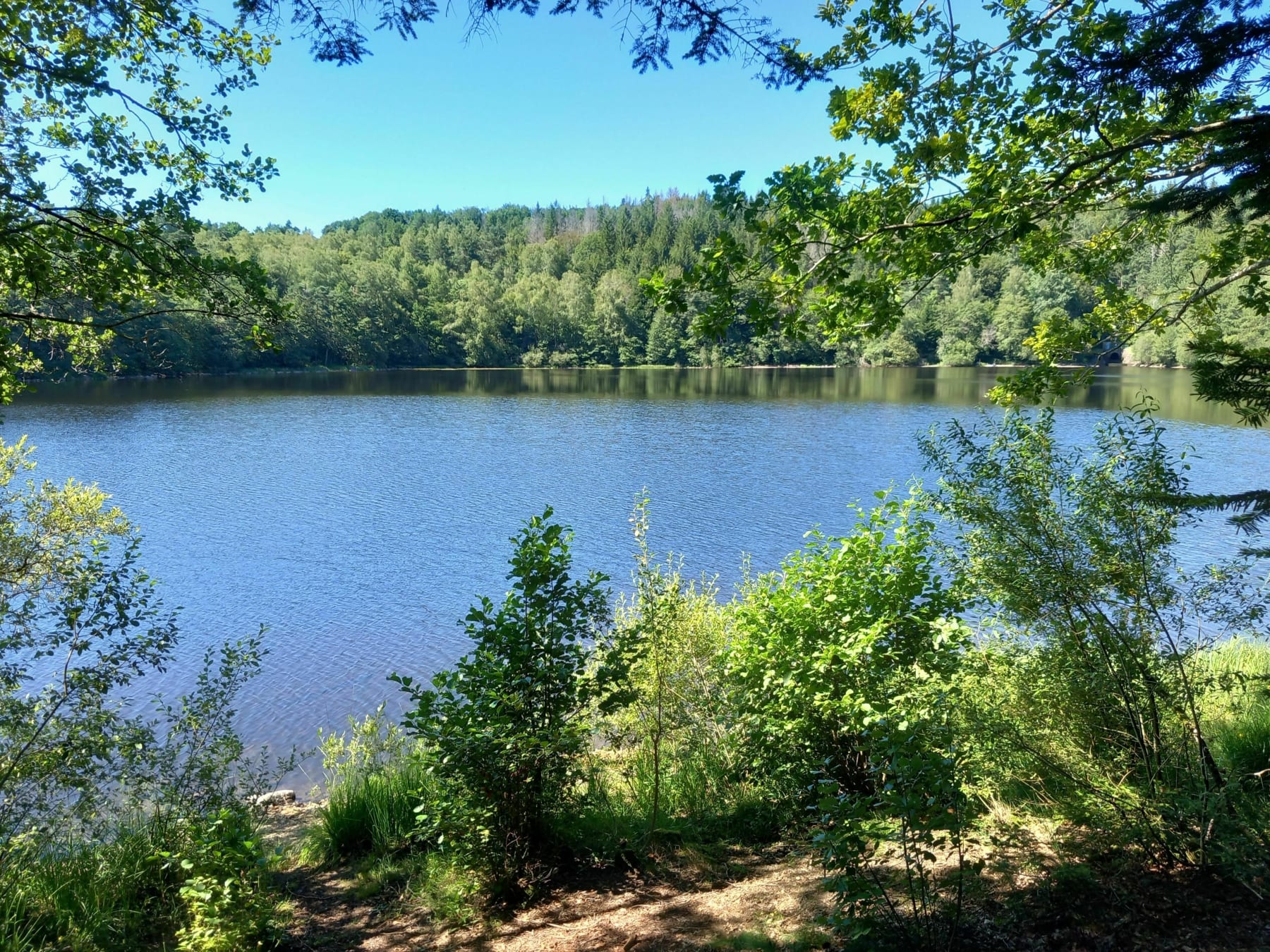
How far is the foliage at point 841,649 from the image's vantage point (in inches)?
205

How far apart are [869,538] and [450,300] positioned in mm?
105797

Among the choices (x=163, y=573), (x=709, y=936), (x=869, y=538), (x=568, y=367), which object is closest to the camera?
(x=709, y=936)

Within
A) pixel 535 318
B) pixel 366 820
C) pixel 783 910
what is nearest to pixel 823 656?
pixel 783 910

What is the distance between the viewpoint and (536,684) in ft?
15.8

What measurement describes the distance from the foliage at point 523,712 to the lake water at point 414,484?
465 cm

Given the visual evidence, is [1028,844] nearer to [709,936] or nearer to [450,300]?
[709,936]

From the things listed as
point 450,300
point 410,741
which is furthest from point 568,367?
point 410,741

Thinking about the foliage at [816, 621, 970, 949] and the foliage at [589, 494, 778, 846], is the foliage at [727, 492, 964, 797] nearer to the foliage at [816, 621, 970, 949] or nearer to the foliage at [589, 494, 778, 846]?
the foliage at [589, 494, 778, 846]

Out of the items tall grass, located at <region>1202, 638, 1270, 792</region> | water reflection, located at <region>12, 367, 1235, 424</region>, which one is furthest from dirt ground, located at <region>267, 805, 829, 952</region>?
water reflection, located at <region>12, 367, 1235, 424</region>

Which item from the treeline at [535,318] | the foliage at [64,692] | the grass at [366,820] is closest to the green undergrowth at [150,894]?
the foliage at [64,692]

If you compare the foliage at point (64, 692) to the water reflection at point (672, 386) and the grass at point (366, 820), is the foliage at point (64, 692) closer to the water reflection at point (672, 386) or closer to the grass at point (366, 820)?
the grass at point (366, 820)

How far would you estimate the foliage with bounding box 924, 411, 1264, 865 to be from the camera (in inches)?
163

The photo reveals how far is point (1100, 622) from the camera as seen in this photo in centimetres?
436

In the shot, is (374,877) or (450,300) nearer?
(374,877)
